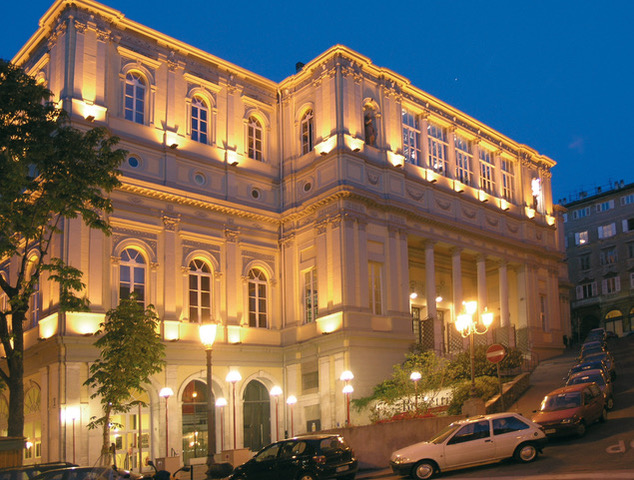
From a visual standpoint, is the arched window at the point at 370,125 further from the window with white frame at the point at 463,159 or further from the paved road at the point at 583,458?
the paved road at the point at 583,458

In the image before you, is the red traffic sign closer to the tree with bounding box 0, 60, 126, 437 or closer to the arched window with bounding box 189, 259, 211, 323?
the tree with bounding box 0, 60, 126, 437

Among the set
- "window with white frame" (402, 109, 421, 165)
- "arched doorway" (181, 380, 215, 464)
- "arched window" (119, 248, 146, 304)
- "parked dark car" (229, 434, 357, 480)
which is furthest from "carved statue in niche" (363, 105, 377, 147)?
"parked dark car" (229, 434, 357, 480)

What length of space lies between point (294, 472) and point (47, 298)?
15967mm

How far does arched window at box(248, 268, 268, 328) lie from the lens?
3716cm

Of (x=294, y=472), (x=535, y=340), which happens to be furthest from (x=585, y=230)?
(x=294, y=472)

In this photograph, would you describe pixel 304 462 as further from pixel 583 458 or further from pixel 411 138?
pixel 411 138

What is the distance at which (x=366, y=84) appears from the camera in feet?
126

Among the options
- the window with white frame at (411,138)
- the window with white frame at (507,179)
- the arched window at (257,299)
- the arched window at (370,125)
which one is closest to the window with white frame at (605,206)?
the window with white frame at (507,179)

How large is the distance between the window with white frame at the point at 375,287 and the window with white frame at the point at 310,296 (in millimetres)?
2616

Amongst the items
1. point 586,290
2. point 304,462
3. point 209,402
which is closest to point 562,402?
point 304,462

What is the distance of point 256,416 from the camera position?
118 feet

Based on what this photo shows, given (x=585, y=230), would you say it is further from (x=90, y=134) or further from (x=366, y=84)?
(x=90, y=134)

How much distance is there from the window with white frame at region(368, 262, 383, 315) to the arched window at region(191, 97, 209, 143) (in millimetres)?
9965

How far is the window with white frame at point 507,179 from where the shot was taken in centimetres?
4819
